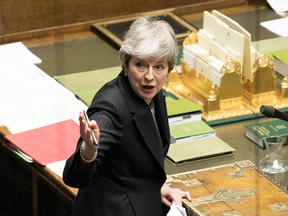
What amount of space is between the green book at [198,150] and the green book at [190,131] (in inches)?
1.3

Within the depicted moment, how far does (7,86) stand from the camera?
13.2 feet

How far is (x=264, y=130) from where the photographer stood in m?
3.50

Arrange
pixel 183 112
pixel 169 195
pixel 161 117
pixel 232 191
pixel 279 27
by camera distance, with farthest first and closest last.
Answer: pixel 279 27, pixel 183 112, pixel 232 191, pixel 169 195, pixel 161 117

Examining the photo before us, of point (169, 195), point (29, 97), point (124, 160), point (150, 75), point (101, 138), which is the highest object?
point (150, 75)

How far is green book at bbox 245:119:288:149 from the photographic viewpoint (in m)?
3.43

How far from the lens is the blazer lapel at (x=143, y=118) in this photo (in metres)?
1.94

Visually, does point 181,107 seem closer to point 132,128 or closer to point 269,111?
point 269,111

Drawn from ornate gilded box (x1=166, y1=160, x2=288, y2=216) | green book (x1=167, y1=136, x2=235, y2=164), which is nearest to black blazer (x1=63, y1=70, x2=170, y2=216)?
ornate gilded box (x1=166, y1=160, x2=288, y2=216)

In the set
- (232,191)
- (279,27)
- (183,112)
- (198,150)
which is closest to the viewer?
(232,191)

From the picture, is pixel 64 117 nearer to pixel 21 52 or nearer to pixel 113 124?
pixel 21 52

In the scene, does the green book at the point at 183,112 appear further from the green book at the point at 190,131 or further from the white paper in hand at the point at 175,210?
the white paper in hand at the point at 175,210

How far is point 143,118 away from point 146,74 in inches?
5.8

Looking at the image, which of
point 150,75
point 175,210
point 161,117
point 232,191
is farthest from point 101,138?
point 232,191

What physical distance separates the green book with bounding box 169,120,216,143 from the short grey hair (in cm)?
156
